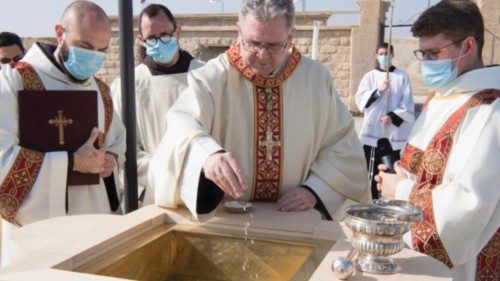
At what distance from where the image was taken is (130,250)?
1.92 metres

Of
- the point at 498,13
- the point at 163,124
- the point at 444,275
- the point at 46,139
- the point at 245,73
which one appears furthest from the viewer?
the point at 498,13

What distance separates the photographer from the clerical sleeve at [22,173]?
106 inches

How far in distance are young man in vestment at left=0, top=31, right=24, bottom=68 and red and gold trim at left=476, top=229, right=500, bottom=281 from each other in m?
5.36

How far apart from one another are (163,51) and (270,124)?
5.42 ft

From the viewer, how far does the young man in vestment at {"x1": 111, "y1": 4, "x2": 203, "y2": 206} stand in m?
3.93

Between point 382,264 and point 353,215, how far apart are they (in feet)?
0.56

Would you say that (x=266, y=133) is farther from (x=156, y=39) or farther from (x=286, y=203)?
(x=156, y=39)

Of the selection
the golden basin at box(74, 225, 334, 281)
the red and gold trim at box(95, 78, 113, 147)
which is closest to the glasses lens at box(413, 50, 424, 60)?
the golden basin at box(74, 225, 334, 281)

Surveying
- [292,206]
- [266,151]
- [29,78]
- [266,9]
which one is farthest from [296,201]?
[29,78]

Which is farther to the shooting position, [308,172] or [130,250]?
[308,172]

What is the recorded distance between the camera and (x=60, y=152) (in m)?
2.81

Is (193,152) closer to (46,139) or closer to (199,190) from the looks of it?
(199,190)

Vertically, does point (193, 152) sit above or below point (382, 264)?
above

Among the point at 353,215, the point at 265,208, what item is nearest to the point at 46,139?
the point at 265,208
